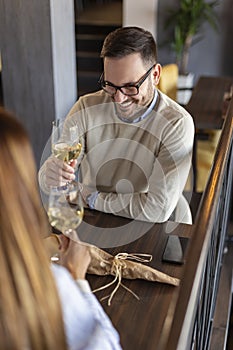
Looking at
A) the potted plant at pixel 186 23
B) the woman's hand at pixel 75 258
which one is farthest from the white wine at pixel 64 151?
the potted plant at pixel 186 23

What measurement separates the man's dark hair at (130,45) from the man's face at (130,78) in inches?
0.7

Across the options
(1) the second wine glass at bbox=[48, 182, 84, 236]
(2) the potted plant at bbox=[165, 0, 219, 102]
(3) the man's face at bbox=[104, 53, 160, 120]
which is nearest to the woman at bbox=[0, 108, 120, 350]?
(1) the second wine glass at bbox=[48, 182, 84, 236]

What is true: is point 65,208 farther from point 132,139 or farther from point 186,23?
point 186,23

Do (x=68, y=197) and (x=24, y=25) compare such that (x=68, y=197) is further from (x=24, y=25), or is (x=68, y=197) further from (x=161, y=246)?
(x=24, y=25)

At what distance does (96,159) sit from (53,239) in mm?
607

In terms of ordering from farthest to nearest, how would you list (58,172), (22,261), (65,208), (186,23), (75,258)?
1. (186,23)
2. (58,172)
3. (65,208)
4. (75,258)
5. (22,261)

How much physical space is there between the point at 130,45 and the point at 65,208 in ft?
2.54

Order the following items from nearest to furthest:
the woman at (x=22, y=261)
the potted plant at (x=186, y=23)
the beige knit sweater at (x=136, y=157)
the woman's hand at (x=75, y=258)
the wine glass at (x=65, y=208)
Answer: the woman at (x=22, y=261) → the woman's hand at (x=75, y=258) → the wine glass at (x=65, y=208) → the beige knit sweater at (x=136, y=157) → the potted plant at (x=186, y=23)

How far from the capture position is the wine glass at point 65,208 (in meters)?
1.45

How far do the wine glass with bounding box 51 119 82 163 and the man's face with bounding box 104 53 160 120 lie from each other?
0.30 metres

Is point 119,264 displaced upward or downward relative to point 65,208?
downward

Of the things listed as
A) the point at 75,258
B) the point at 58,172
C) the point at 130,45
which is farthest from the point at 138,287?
the point at 130,45

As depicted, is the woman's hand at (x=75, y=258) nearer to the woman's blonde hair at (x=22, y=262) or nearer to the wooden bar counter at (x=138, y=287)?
the wooden bar counter at (x=138, y=287)

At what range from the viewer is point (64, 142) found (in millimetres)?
1798
